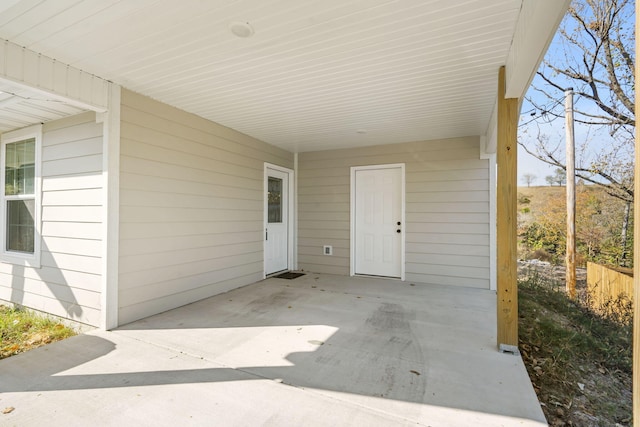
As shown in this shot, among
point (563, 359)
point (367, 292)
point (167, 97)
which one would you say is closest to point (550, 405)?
point (563, 359)

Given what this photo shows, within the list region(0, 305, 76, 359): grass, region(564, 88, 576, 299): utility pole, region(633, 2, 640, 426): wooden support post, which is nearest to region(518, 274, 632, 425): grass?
region(564, 88, 576, 299): utility pole

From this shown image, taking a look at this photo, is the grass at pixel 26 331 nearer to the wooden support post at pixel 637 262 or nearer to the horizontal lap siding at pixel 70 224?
the horizontal lap siding at pixel 70 224

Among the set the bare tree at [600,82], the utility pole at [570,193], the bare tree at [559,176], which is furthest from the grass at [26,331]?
the bare tree at [559,176]

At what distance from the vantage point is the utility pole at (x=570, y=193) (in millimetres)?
5258

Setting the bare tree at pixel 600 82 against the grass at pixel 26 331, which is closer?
the grass at pixel 26 331

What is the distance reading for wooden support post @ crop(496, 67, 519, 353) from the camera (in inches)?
99.3

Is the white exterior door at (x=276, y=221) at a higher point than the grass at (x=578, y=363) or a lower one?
higher

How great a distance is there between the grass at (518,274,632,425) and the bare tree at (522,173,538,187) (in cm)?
525

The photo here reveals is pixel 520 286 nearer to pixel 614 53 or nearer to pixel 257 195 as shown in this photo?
pixel 614 53

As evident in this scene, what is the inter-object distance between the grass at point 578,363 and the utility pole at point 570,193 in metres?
1.56

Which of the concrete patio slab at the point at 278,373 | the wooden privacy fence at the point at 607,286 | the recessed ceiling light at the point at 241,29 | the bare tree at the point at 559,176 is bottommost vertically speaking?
the concrete patio slab at the point at 278,373

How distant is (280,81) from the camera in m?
2.98

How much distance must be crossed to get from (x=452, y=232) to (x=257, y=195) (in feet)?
10.6

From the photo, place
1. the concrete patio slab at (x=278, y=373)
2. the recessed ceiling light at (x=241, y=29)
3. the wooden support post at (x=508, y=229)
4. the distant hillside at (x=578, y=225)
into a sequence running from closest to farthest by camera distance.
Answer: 1. the concrete patio slab at (x=278, y=373)
2. the recessed ceiling light at (x=241, y=29)
3. the wooden support post at (x=508, y=229)
4. the distant hillside at (x=578, y=225)
